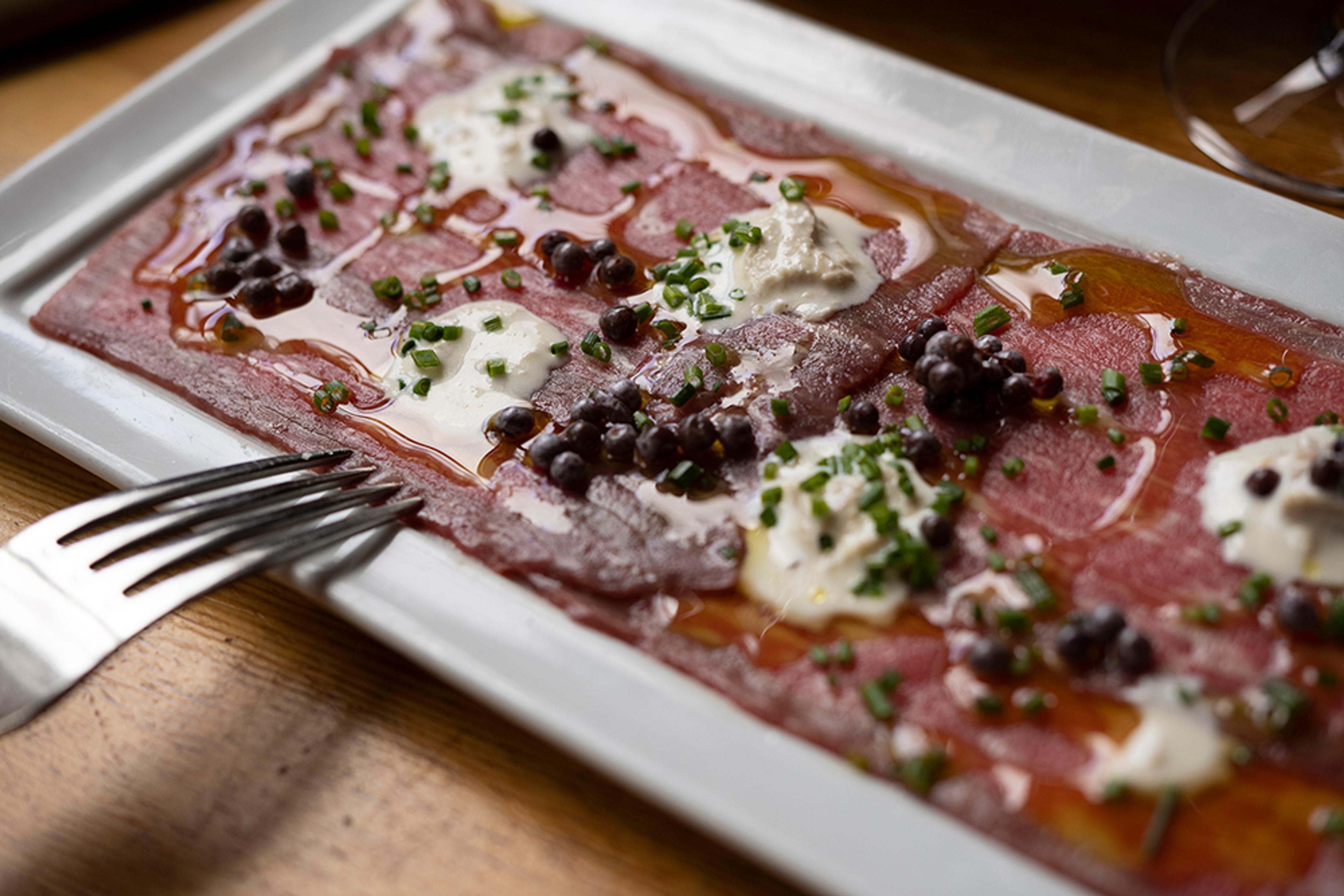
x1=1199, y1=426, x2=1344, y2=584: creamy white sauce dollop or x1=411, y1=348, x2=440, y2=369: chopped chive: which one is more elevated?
x1=1199, y1=426, x2=1344, y2=584: creamy white sauce dollop

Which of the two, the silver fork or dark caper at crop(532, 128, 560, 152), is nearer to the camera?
the silver fork

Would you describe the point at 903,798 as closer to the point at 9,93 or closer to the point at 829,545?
the point at 829,545

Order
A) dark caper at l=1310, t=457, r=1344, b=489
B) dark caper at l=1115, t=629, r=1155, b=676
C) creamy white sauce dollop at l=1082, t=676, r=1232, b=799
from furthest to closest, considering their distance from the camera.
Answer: dark caper at l=1310, t=457, r=1344, b=489
dark caper at l=1115, t=629, r=1155, b=676
creamy white sauce dollop at l=1082, t=676, r=1232, b=799

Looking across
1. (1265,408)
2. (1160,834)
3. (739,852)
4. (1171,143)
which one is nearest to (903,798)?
(739,852)

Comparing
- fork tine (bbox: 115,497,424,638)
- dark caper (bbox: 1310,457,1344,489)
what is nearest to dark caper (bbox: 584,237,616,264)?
fork tine (bbox: 115,497,424,638)

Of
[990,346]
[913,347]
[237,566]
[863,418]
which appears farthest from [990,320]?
[237,566]

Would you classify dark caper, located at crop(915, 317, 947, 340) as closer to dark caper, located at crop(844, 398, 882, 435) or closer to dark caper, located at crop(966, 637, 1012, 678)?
dark caper, located at crop(844, 398, 882, 435)

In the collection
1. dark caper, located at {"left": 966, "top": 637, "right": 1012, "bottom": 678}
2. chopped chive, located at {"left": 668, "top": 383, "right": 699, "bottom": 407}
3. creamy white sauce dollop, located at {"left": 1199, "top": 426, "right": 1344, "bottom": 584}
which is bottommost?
dark caper, located at {"left": 966, "top": 637, "right": 1012, "bottom": 678}
